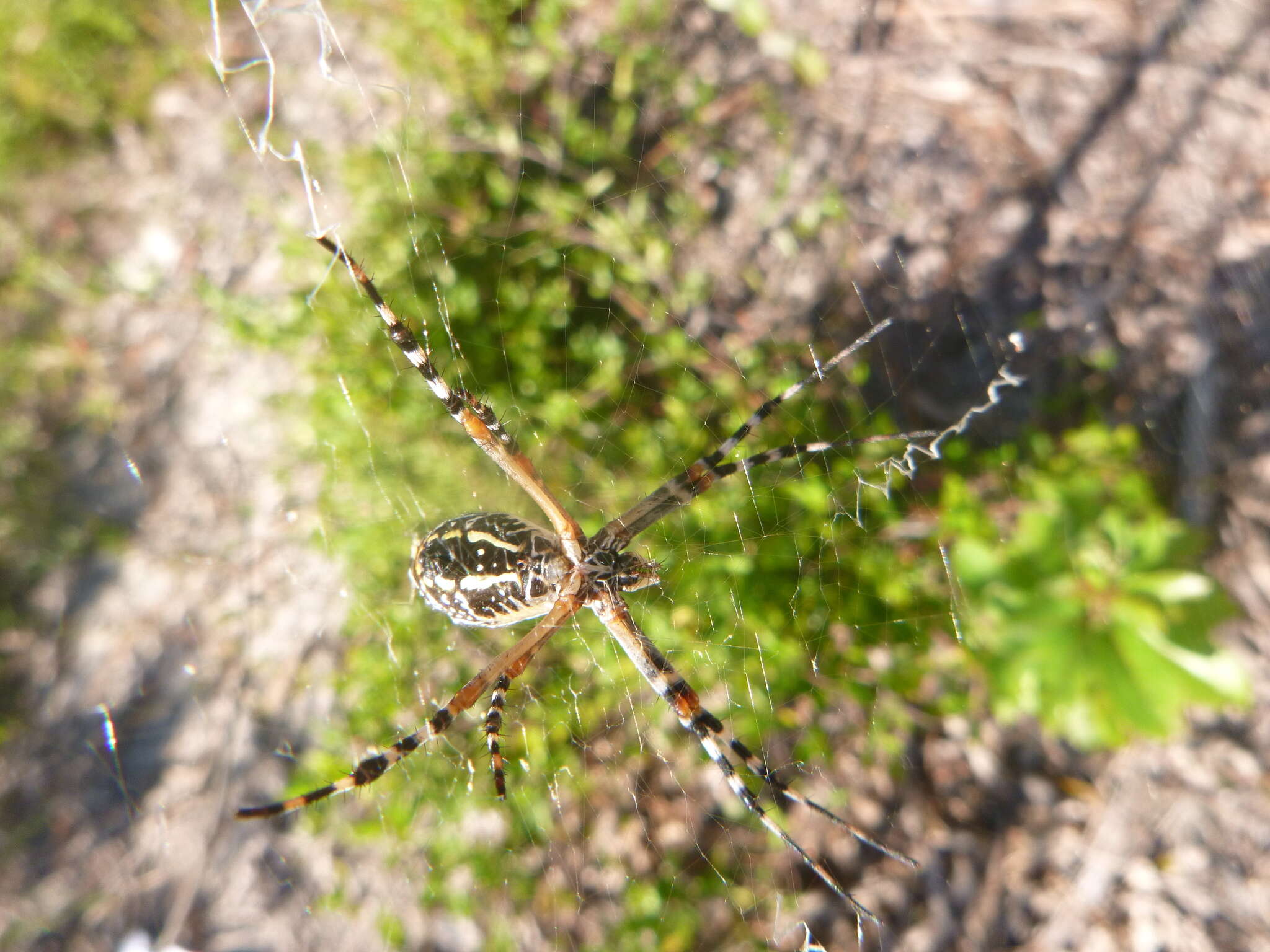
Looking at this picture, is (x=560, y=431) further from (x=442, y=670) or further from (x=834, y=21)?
(x=834, y=21)

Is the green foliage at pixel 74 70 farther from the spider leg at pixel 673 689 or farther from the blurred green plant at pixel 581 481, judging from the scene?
the spider leg at pixel 673 689

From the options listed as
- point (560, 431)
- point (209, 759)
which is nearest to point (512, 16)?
point (560, 431)

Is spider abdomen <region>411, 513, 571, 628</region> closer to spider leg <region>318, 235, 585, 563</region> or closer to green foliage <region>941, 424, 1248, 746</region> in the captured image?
spider leg <region>318, 235, 585, 563</region>

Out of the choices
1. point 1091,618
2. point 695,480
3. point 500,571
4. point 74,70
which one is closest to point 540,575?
point 500,571

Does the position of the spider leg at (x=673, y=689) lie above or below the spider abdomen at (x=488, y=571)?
below

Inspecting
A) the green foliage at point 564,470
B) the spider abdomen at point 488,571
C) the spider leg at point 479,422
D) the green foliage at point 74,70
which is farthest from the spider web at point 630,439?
the green foliage at point 74,70

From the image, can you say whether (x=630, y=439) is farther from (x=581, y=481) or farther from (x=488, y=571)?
(x=488, y=571)
